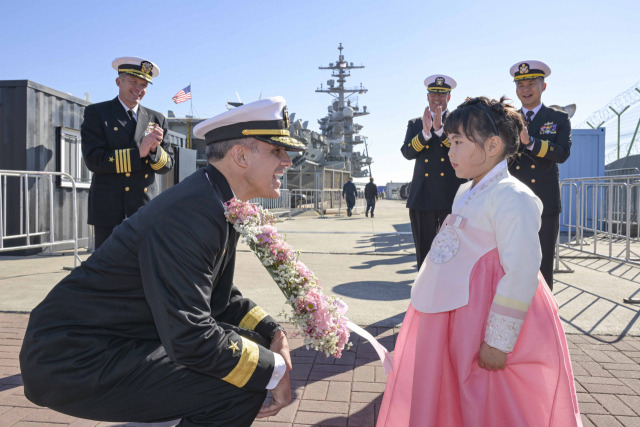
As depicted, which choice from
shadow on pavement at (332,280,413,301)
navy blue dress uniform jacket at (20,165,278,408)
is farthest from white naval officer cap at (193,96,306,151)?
shadow on pavement at (332,280,413,301)

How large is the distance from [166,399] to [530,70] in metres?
3.86

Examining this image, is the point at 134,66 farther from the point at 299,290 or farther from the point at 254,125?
the point at 299,290

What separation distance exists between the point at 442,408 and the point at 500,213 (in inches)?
35.6

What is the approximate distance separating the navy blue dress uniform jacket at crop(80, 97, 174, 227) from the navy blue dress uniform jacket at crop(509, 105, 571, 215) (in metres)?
3.15

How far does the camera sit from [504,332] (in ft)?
6.46

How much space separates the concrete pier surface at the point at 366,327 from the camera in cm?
269

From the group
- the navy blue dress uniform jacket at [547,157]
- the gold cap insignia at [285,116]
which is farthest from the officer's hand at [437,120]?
the gold cap insignia at [285,116]

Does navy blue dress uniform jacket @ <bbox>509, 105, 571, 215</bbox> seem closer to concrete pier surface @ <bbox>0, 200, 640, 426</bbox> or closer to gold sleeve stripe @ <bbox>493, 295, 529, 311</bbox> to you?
concrete pier surface @ <bbox>0, 200, 640, 426</bbox>

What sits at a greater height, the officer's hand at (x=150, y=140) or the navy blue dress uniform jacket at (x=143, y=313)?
the officer's hand at (x=150, y=140)

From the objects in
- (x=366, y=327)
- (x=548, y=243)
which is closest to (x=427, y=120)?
(x=548, y=243)

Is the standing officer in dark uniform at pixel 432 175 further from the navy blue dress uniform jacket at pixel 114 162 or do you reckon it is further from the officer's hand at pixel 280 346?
the officer's hand at pixel 280 346

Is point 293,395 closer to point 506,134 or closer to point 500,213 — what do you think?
point 500,213

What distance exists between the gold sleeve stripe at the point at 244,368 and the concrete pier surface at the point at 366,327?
3.41 ft

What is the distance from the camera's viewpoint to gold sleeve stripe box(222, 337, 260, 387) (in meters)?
1.68
